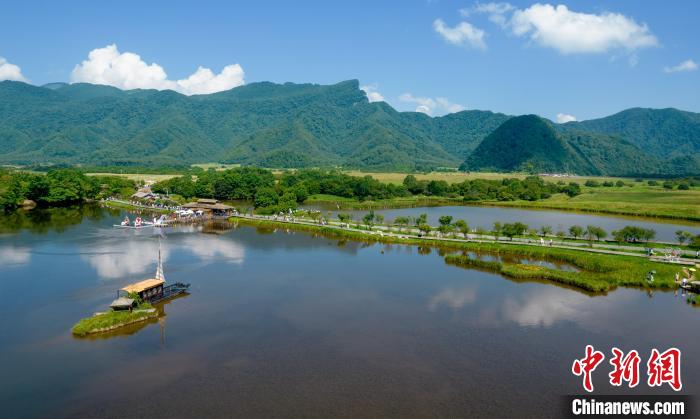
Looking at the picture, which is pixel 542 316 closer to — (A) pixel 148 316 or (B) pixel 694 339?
(B) pixel 694 339

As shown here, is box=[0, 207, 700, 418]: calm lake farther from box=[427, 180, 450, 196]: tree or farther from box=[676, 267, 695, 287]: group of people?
box=[427, 180, 450, 196]: tree

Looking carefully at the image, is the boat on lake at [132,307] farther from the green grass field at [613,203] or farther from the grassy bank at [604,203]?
the green grass field at [613,203]

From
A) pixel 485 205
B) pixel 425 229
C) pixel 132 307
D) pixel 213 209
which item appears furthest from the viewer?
pixel 485 205

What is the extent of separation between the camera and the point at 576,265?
40000 mm

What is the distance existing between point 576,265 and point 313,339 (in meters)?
27.1

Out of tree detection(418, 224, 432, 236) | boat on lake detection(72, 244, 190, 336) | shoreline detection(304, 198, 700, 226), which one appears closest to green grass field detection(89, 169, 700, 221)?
shoreline detection(304, 198, 700, 226)

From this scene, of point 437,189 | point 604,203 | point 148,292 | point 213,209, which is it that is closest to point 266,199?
point 213,209

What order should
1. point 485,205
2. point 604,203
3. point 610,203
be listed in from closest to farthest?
point 610,203 < point 604,203 < point 485,205

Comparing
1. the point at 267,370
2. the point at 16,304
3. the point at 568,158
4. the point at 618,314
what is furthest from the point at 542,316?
the point at 568,158

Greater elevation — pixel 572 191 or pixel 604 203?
pixel 572 191

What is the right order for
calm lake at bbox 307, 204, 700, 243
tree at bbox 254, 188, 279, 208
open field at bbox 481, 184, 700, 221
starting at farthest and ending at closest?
tree at bbox 254, 188, 279, 208, open field at bbox 481, 184, 700, 221, calm lake at bbox 307, 204, 700, 243

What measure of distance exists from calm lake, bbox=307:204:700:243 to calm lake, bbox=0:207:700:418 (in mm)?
25888

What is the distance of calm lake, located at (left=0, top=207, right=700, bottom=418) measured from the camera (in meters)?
18.8

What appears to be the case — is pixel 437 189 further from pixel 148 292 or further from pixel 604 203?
pixel 148 292
